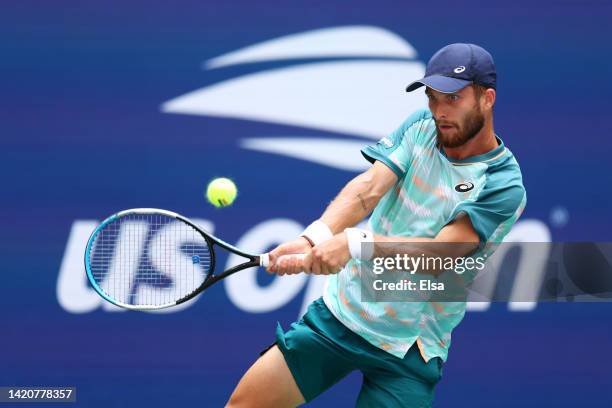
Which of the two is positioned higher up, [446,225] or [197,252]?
[446,225]

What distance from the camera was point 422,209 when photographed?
383 cm

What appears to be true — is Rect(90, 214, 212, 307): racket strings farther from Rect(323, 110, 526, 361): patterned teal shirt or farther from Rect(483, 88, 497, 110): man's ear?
Rect(483, 88, 497, 110): man's ear

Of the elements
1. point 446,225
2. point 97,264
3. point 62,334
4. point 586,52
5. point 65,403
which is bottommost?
point 65,403

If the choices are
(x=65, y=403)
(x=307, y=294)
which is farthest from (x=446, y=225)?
(x=65, y=403)

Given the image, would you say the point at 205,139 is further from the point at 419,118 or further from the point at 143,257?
the point at 419,118

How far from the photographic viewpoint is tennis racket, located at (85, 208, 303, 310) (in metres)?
4.95

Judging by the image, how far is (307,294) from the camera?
17.1 ft

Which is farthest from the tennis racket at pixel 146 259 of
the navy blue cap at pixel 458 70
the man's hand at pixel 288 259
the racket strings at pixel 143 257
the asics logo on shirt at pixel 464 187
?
the navy blue cap at pixel 458 70

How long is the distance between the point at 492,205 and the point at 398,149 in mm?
444

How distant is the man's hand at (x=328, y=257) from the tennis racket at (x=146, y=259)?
1.36m

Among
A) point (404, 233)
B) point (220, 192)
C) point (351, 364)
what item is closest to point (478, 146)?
point (404, 233)

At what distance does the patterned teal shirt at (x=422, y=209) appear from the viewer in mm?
3717

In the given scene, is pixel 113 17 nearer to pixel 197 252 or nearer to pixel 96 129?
pixel 96 129

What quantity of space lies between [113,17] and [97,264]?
3.73 feet
